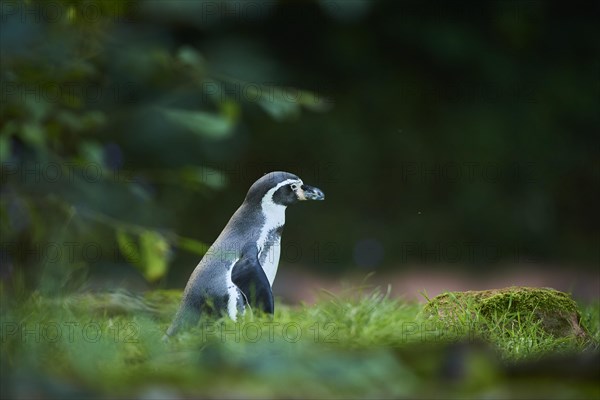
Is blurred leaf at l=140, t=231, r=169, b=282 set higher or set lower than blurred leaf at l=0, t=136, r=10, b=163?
lower

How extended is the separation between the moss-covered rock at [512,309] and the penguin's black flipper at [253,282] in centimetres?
36

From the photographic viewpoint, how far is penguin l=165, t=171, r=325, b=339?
2.00 metres

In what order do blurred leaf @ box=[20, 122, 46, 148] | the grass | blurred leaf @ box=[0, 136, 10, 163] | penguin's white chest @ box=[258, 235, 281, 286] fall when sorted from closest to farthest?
the grass, penguin's white chest @ box=[258, 235, 281, 286], blurred leaf @ box=[0, 136, 10, 163], blurred leaf @ box=[20, 122, 46, 148]

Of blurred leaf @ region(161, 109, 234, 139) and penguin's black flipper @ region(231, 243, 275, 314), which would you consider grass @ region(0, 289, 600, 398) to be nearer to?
penguin's black flipper @ region(231, 243, 275, 314)

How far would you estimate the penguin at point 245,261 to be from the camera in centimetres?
200

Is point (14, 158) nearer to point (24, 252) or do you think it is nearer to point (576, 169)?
point (24, 252)

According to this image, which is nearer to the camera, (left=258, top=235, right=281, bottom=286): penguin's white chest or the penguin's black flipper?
the penguin's black flipper

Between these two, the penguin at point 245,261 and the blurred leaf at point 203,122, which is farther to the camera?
the blurred leaf at point 203,122

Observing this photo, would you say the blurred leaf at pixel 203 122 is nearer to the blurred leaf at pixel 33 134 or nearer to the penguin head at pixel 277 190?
the blurred leaf at pixel 33 134

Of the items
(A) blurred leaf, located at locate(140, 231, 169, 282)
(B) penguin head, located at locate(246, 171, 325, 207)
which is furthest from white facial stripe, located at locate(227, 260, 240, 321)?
(A) blurred leaf, located at locate(140, 231, 169, 282)

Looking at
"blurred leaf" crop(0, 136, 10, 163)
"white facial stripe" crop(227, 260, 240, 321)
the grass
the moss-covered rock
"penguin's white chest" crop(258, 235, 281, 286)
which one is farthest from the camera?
"blurred leaf" crop(0, 136, 10, 163)

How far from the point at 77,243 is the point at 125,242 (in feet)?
1.87

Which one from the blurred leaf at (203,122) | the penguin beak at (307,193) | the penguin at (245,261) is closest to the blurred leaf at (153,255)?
the blurred leaf at (203,122)

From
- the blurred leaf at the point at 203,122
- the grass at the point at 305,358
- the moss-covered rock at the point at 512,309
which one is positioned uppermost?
the blurred leaf at the point at 203,122
